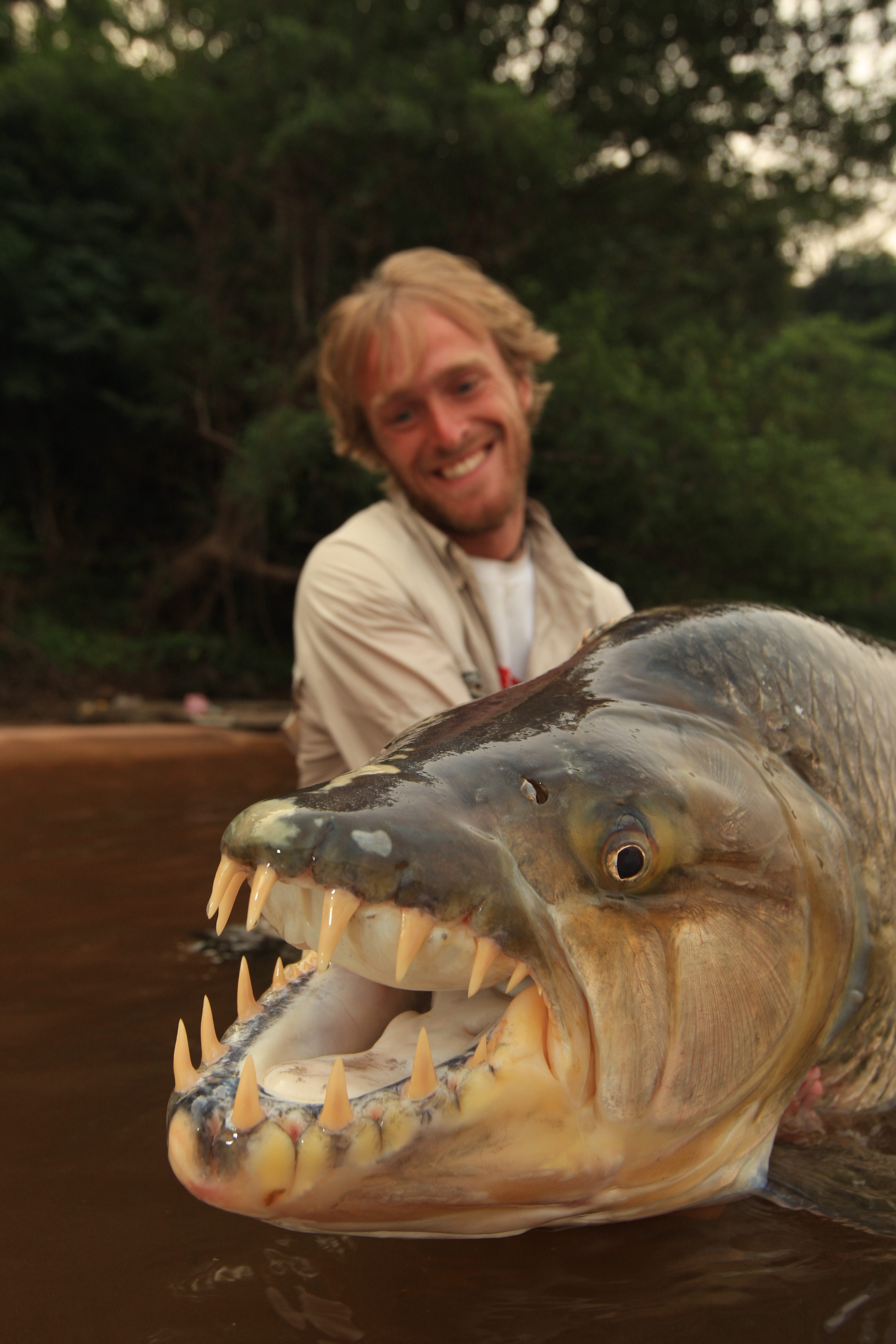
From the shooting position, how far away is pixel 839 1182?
155 cm

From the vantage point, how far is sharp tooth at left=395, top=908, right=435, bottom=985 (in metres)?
1.05

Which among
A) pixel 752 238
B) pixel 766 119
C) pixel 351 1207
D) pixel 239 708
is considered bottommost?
pixel 239 708

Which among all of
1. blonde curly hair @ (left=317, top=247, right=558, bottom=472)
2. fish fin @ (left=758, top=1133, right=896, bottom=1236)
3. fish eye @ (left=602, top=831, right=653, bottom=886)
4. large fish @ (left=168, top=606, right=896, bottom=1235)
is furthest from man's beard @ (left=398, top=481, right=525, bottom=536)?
fish eye @ (left=602, top=831, right=653, bottom=886)

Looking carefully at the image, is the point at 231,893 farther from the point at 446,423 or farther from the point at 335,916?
the point at 446,423

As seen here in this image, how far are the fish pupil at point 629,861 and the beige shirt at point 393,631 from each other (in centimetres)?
132

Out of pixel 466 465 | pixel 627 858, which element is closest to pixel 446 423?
pixel 466 465

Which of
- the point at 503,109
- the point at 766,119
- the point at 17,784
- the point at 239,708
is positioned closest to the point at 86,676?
the point at 239,708

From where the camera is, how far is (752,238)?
14.5 m

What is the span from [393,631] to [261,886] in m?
1.73

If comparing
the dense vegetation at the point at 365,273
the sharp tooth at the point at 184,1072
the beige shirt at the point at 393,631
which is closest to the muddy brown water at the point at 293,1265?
the sharp tooth at the point at 184,1072

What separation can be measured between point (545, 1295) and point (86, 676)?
1117 centimetres

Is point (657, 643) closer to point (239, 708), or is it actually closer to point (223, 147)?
point (239, 708)

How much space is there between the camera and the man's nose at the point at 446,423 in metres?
3.22

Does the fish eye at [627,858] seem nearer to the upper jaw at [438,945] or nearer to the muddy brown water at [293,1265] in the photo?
the upper jaw at [438,945]
